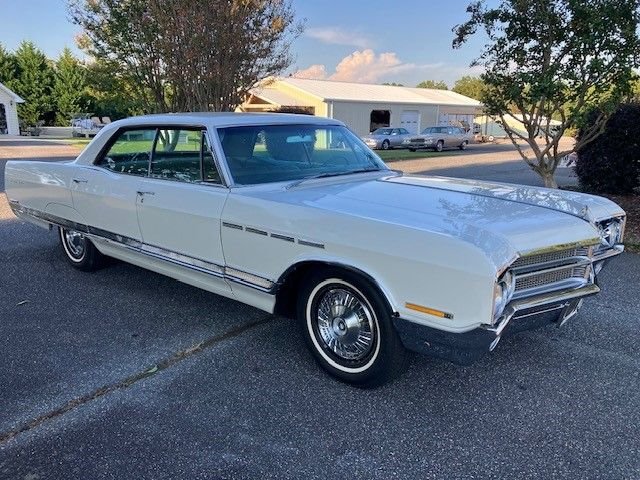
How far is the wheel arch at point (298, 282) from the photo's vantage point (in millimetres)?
3016

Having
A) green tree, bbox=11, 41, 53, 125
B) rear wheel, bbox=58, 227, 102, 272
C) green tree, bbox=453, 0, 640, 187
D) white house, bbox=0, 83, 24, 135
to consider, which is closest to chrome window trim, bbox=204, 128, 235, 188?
rear wheel, bbox=58, 227, 102, 272

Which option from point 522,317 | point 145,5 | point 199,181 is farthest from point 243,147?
point 145,5

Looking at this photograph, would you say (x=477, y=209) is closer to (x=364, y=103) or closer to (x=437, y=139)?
(x=437, y=139)

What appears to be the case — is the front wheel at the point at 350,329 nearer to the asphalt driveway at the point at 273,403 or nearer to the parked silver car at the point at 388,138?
the asphalt driveway at the point at 273,403

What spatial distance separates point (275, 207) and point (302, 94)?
33.5 meters

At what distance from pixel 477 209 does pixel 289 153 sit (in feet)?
5.39

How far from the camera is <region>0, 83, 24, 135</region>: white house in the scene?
39034mm

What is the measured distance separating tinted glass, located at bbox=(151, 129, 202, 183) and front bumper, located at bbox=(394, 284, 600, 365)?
6.77 ft

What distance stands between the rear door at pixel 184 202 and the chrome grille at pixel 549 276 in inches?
79.0

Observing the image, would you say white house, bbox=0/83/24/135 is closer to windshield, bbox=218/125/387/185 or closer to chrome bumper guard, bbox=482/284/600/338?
windshield, bbox=218/125/387/185

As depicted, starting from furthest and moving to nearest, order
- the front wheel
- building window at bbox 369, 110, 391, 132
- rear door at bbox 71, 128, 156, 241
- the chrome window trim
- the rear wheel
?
building window at bbox 369, 110, 391, 132 < the rear wheel < rear door at bbox 71, 128, 156, 241 < the chrome window trim < the front wheel

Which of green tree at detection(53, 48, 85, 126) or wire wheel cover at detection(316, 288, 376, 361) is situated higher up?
green tree at detection(53, 48, 85, 126)

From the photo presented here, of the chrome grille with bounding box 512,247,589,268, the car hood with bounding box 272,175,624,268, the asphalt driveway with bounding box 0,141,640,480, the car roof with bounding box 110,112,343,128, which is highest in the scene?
the car roof with bounding box 110,112,343,128

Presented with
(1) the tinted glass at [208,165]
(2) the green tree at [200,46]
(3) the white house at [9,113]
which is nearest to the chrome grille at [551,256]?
(1) the tinted glass at [208,165]
